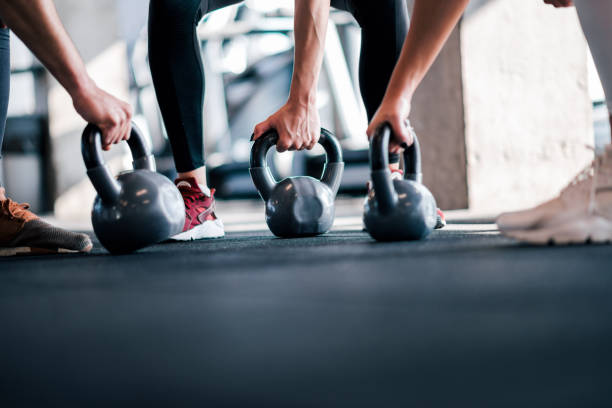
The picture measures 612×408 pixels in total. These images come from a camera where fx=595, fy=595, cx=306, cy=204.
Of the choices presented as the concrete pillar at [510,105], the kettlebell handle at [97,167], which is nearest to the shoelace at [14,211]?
the kettlebell handle at [97,167]

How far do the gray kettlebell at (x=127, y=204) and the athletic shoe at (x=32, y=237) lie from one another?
0.61ft

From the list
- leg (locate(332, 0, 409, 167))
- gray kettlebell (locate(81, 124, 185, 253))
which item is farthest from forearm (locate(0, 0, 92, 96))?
leg (locate(332, 0, 409, 167))

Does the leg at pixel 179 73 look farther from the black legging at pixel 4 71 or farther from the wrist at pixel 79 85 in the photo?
the wrist at pixel 79 85

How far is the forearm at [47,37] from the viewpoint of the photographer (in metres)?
1.23

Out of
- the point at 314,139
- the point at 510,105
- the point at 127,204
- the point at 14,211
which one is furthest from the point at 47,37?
the point at 510,105

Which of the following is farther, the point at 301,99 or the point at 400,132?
the point at 301,99

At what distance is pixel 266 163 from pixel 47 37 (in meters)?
0.66

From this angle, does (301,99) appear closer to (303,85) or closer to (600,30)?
(303,85)

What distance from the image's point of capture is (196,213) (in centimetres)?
182

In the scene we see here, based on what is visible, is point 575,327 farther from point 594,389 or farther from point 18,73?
point 18,73

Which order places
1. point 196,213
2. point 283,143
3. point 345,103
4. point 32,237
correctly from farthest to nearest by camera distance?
1. point 345,103
2. point 196,213
3. point 283,143
4. point 32,237

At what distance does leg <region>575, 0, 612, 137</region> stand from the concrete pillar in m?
2.66

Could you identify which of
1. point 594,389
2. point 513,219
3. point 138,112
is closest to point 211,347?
point 594,389

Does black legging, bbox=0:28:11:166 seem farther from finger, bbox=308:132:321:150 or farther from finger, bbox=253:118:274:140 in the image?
finger, bbox=308:132:321:150
